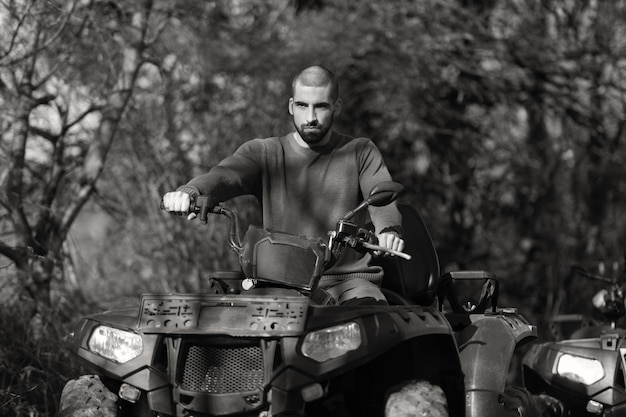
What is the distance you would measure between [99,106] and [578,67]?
6303 mm

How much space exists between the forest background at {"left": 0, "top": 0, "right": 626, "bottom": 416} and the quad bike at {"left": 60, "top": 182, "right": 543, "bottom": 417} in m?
2.14

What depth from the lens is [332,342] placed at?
4.33 meters

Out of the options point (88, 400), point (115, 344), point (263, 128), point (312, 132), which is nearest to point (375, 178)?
point (312, 132)

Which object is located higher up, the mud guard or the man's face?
the man's face

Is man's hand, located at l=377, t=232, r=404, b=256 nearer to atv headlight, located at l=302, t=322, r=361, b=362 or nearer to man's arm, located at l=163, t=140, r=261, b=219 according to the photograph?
atv headlight, located at l=302, t=322, r=361, b=362

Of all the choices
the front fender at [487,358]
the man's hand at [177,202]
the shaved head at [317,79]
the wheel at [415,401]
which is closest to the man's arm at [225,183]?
the man's hand at [177,202]

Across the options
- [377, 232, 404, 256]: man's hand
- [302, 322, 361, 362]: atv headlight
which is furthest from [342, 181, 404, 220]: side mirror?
[302, 322, 361, 362]: atv headlight

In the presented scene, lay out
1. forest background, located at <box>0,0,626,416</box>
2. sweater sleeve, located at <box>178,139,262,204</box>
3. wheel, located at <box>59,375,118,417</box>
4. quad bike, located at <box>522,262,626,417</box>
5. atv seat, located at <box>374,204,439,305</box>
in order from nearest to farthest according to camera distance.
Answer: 1. wheel, located at <box>59,375,118,417</box>
2. sweater sleeve, located at <box>178,139,262,204</box>
3. atv seat, located at <box>374,204,439,305</box>
4. quad bike, located at <box>522,262,626,417</box>
5. forest background, located at <box>0,0,626,416</box>

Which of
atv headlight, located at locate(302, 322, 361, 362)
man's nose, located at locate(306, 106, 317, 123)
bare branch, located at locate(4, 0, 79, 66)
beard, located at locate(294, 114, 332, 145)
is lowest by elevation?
atv headlight, located at locate(302, 322, 361, 362)

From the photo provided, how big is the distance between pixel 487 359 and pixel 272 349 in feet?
5.18

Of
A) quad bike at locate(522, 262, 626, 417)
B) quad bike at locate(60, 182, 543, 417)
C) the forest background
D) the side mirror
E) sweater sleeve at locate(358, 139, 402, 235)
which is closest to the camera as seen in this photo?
quad bike at locate(60, 182, 543, 417)

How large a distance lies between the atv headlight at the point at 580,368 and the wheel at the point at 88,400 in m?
3.11

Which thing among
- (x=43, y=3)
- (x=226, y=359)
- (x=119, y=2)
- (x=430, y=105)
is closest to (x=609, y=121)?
(x=430, y=105)

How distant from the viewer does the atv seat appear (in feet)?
19.5
